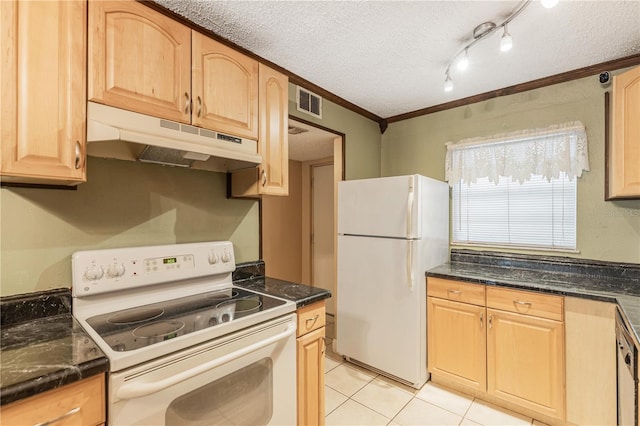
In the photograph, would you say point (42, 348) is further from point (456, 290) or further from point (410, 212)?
point (456, 290)

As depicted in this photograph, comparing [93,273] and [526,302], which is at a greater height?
[93,273]

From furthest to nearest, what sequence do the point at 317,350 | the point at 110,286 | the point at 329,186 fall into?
the point at 329,186
the point at 317,350
the point at 110,286

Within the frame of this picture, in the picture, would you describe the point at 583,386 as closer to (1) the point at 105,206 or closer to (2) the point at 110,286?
(2) the point at 110,286

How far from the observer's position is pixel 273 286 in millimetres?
1853

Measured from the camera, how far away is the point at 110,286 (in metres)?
1.36

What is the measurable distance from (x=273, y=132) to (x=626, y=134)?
84.9 inches

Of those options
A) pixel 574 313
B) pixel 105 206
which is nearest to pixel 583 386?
pixel 574 313

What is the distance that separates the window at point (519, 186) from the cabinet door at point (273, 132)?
67.5 inches

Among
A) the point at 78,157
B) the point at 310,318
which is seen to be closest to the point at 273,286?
the point at 310,318

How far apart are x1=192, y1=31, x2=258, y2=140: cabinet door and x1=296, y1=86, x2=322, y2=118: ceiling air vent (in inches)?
26.5

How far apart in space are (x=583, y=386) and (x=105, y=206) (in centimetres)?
287

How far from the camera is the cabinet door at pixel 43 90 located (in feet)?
3.41

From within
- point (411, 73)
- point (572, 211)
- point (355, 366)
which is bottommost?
point (355, 366)

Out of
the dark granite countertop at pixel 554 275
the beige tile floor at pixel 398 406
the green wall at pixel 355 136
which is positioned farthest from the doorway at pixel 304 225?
the dark granite countertop at pixel 554 275
